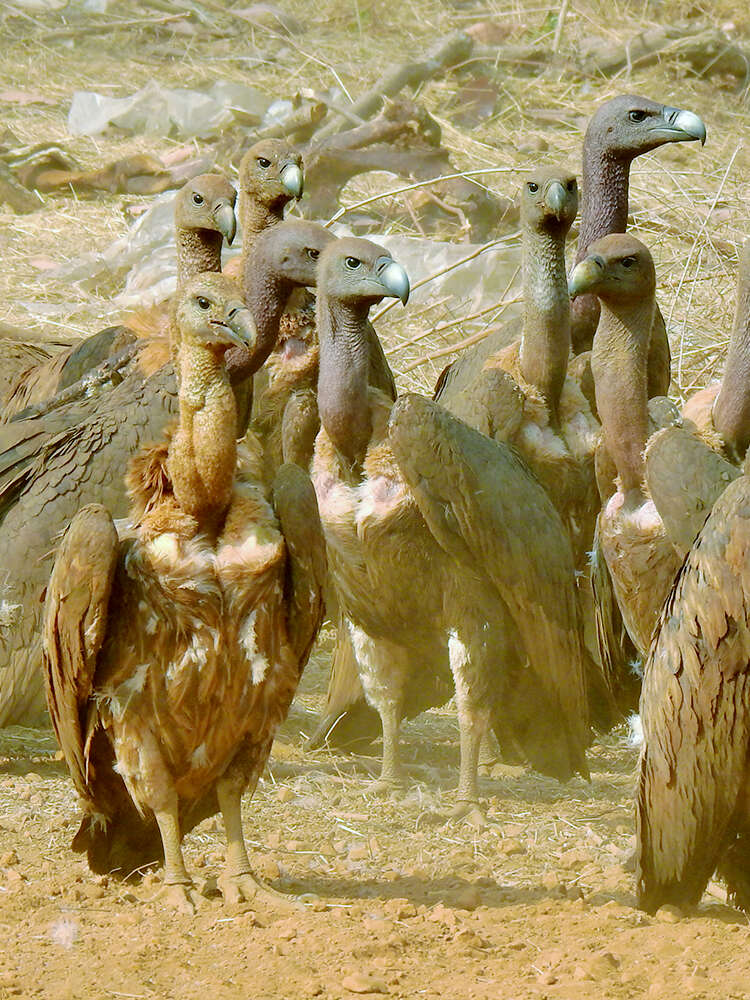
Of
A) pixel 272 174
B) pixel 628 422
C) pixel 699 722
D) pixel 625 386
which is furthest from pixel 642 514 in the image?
pixel 272 174

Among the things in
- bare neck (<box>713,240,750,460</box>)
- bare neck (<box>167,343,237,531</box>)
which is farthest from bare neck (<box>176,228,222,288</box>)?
bare neck (<box>713,240,750,460</box>)

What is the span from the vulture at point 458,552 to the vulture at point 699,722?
4.21ft

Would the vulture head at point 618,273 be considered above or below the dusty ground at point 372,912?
above

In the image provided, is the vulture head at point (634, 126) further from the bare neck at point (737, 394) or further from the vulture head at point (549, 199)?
the bare neck at point (737, 394)

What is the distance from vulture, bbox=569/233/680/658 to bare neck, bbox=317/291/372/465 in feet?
2.36

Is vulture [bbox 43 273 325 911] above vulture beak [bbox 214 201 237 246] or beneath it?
beneath

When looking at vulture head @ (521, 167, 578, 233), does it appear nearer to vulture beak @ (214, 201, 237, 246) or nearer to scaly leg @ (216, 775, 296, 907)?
vulture beak @ (214, 201, 237, 246)

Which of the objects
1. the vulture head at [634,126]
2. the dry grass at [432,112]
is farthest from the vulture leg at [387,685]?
the dry grass at [432,112]

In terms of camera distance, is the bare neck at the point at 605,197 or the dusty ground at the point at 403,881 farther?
the bare neck at the point at 605,197

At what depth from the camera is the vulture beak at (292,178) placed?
20.2ft

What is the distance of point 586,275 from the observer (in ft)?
17.2

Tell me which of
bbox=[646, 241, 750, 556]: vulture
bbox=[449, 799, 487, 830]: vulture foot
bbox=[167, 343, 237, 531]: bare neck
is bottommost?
bbox=[449, 799, 487, 830]: vulture foot

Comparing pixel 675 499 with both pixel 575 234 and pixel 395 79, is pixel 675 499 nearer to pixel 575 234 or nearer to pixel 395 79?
pixel 575 234

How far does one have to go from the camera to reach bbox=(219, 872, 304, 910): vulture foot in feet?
14.0
